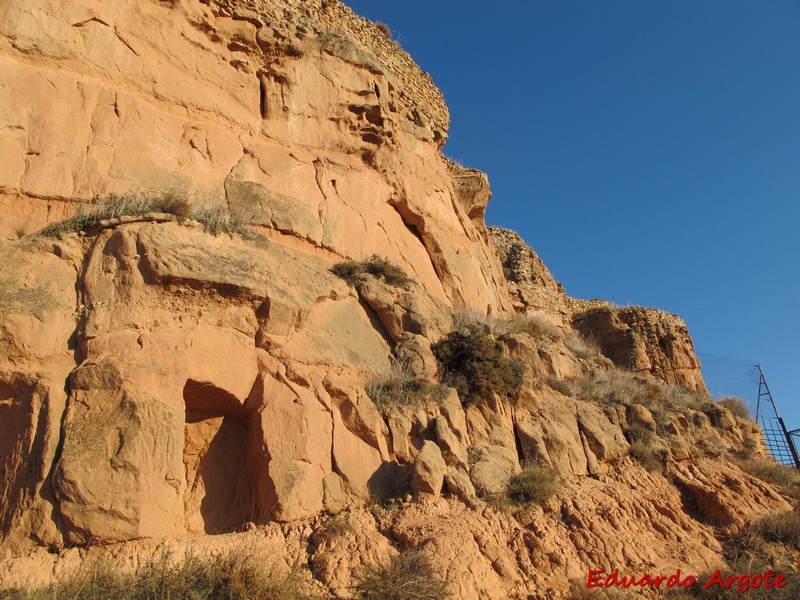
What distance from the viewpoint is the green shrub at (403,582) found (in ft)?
17.9

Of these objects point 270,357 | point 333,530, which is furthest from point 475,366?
point 333,530

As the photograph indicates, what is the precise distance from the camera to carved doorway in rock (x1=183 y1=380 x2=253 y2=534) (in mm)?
6254

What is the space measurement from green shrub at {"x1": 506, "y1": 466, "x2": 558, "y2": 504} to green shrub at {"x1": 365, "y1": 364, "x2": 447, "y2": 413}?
1431 mm

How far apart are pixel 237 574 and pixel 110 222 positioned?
4.07 metres

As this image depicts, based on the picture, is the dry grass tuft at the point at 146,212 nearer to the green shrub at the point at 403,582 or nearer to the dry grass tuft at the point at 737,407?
the green shrub at the point at 403,582

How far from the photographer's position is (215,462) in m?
6.54

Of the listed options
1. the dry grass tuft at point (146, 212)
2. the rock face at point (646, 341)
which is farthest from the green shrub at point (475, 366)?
the rock face at point (646, 341)

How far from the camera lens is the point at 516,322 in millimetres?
12375

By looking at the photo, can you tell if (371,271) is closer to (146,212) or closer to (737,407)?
(146,212)

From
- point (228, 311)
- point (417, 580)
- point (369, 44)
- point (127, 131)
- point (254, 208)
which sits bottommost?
point (417, 580)

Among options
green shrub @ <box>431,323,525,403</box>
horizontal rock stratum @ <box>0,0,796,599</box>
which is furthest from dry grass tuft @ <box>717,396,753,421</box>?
green shrub @ <box>431,323,525,403</box>

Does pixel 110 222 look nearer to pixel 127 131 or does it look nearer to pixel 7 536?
pixel 127 131

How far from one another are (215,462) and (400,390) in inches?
95.9

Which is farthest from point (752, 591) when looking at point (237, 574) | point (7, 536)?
point (7, 536)
